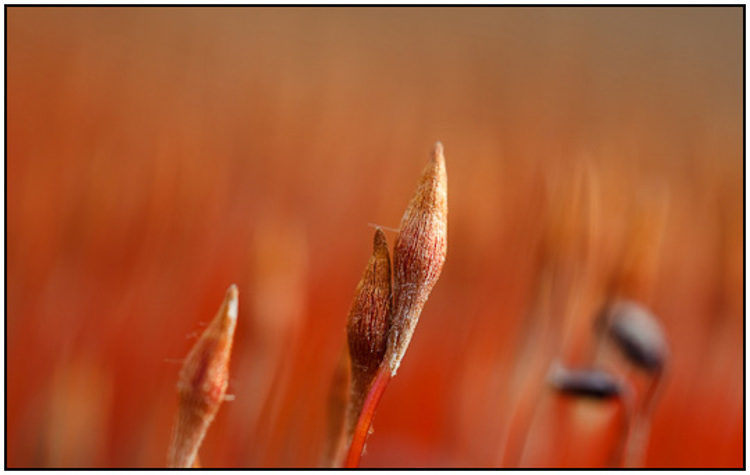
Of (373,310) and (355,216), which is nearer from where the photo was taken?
(373,310)

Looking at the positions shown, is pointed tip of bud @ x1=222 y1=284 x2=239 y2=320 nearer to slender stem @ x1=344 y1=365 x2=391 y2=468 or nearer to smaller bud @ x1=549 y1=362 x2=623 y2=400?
slender stem @ x1=344 y1=365 x2=391 y2=468

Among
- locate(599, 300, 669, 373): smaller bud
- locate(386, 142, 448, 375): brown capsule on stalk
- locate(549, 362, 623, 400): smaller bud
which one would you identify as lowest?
locate(549, 362, 623, 400): smaller bud

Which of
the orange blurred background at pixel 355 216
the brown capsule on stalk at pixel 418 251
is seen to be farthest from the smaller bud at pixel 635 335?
the brown capsule on stalk at pixel 418 251

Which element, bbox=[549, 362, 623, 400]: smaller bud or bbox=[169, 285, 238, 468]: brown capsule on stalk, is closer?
bbox=[169, 285, 238, 468]: brown capsule on stalk

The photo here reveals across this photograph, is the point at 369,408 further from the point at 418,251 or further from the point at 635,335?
the point at 635,335

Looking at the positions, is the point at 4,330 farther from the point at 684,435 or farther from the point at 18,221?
the point at 684,435

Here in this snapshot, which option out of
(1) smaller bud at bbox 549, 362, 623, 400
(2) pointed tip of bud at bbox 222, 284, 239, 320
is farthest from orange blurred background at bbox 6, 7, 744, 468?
(2) pointed tip of bud at bbox 222, 284, 239, 320

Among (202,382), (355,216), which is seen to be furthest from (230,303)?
(355,216)
